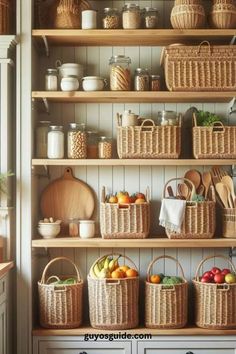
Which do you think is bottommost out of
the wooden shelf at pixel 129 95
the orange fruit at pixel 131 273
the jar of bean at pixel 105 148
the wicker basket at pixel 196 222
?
the orange fruit at pixel 131 273

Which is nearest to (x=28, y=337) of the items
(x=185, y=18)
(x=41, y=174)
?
(x=41, y=174)

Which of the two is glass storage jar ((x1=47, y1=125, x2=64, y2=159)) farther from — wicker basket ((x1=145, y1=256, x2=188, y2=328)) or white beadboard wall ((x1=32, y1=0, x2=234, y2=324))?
wicker basket ((x1=145, y1=256, x2=188, y2=328))

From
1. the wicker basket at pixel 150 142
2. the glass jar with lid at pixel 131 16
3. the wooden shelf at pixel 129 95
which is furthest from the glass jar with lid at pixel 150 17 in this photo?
the wicker basket at pixel 150 142

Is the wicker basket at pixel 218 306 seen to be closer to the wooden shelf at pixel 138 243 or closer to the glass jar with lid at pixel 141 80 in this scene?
the wooden shelf at pixel 138 243

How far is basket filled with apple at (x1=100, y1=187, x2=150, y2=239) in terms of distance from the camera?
3.47 metres

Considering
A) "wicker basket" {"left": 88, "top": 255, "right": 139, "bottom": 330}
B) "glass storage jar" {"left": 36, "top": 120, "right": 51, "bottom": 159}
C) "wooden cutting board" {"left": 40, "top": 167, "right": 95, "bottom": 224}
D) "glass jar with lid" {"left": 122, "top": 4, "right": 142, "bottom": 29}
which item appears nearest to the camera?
"wicker basket" {"left": 88, "top": 255, "right": 139, "bottom": 330}

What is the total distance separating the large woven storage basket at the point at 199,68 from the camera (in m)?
3.47

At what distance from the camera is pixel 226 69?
3.48 meters

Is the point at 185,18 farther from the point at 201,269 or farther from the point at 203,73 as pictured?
the point at 201,269

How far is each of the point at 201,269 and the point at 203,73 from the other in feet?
4.10

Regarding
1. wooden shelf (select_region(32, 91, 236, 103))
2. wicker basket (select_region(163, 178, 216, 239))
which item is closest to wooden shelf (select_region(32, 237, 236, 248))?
wicker basket (select_region(163, 178, 216, 239))

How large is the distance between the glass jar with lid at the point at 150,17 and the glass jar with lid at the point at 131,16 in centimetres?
5

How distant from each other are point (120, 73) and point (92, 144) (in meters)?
0.48

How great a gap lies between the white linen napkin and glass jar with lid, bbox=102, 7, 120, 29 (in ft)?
3.63
